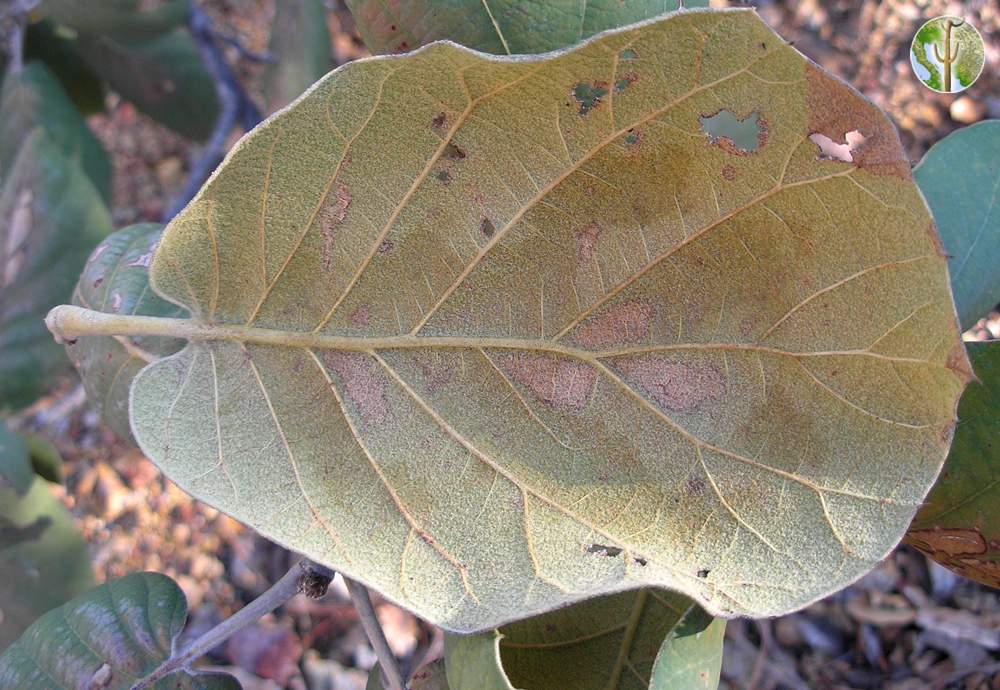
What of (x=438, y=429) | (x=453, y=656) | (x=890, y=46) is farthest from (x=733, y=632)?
(x=890, y=46)

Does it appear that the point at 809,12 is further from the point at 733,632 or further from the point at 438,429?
the point at 438,429

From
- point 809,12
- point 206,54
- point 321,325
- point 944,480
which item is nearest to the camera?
point 321,325

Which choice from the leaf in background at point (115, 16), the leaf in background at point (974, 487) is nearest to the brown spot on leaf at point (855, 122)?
the leaf in background at point (974, 487)

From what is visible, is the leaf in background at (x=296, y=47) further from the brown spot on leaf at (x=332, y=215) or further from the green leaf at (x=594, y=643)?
the green leaf at (x=594, y=643)

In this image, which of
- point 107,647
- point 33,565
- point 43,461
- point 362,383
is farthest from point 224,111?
point 362,383

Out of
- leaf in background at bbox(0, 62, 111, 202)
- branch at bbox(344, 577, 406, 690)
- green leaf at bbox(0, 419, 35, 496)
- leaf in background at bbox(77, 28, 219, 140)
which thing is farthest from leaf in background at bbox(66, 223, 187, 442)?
leaf in background at bbox(77, 28, 219, 140)
